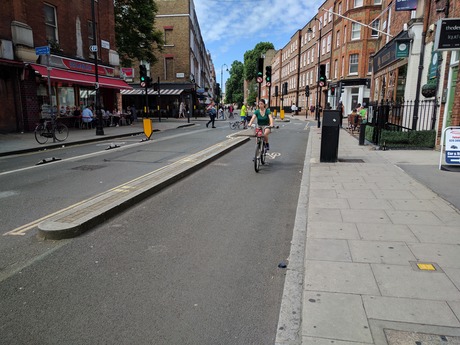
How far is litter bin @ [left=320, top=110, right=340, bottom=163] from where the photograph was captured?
32.6 ft

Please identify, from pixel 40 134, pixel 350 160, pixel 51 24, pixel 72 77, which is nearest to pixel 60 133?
pixel 40 134

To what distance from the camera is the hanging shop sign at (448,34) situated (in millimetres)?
8414

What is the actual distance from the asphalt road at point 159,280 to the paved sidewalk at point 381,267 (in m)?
0.39

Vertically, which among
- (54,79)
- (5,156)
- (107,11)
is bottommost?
(5,156)

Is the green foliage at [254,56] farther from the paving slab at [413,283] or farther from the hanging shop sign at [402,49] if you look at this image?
the paving slab at [413,283]

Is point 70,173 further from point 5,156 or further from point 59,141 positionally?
point 59,141

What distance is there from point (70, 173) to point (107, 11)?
21740 millimetres

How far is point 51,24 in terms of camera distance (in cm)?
2073

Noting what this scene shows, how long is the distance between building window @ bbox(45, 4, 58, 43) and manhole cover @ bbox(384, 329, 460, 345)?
75.0 ft

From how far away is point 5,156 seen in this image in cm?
1208

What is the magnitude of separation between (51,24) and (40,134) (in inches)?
379

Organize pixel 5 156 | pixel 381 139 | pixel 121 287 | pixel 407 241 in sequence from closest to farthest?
pixel 121 287 < pixel 407 241 < pixel 5 156 < pixel 381 139

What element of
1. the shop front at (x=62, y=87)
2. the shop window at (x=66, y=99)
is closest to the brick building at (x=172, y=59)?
the shop front at (x=62, y=87)

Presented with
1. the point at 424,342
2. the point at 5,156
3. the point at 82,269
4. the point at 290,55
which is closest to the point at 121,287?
the point at 82,269
